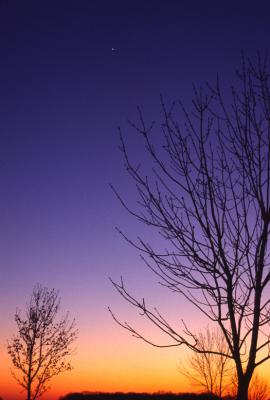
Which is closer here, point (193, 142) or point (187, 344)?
point (187, 344)

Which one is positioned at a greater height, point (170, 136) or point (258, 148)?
point (170, 136)

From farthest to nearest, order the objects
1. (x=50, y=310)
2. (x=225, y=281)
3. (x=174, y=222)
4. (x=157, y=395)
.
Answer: (x=157, y=395), (x=50, y=310), (x=174, y=222), (x=225, y=281)

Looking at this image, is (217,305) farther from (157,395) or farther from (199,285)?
(157,395)

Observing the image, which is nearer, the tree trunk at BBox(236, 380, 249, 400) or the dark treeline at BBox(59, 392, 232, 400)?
the tree trunk at BBox(236, 380, 249, 400)

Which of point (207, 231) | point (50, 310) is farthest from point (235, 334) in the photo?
point (50, 310)

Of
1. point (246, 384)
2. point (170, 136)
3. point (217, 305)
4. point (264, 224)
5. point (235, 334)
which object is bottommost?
point (246, 384)

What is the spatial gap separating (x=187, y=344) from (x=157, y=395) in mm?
25978

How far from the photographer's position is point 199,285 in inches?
162

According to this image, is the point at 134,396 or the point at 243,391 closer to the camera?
the point at 243,391

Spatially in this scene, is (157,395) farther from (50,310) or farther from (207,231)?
(207,231)

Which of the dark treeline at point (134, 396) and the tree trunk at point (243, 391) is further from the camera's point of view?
the dark treeline at point (134, 396)

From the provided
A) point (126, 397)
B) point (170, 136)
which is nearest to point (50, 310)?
point (126, 397)

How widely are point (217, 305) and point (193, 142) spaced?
5.14ft

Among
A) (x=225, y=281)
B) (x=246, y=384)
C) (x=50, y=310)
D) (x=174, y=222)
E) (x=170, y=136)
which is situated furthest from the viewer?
(x=50, y=310)
